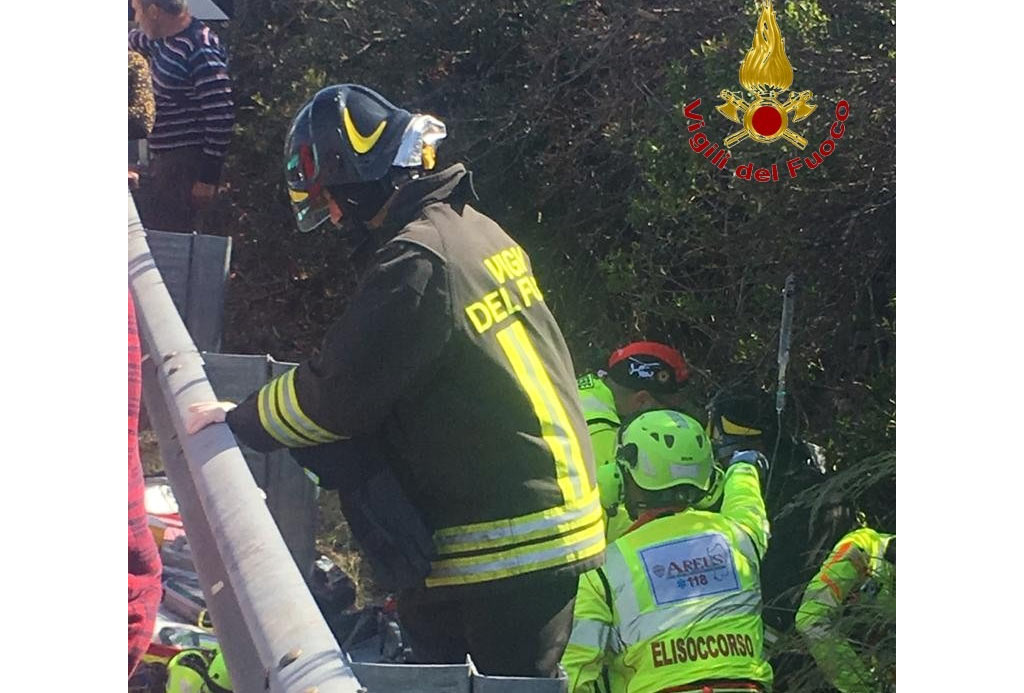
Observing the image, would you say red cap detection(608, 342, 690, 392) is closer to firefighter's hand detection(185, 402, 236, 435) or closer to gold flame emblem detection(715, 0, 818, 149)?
gold flame emblem detection(715, 0, 818, 149)

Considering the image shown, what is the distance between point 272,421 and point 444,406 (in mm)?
386

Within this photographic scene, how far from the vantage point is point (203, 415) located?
10.6ft

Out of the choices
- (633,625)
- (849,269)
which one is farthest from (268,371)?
(849,269)

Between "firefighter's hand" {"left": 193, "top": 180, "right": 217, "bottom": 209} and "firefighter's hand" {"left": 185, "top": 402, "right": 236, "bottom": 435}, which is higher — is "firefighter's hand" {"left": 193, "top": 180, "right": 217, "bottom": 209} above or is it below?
above

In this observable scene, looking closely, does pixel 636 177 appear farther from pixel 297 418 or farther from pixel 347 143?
pixel 297 418

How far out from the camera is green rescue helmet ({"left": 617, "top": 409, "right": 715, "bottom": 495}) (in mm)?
3455

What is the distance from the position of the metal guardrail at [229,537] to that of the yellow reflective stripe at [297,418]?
0.45 feet

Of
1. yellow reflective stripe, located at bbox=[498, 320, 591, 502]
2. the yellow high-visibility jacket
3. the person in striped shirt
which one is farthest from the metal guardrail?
the yellow high-visibility jacket

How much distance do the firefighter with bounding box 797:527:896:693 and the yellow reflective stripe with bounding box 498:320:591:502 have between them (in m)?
0.61

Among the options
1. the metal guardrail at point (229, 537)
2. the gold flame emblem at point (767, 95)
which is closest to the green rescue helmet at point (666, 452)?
the gold flame emblem at point (767, 95)

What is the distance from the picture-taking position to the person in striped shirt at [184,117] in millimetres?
3488

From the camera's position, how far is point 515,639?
10.8ft

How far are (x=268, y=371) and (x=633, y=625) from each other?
1.05 metres

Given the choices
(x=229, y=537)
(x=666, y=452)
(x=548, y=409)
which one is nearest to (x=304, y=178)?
(x=548, y=409)
